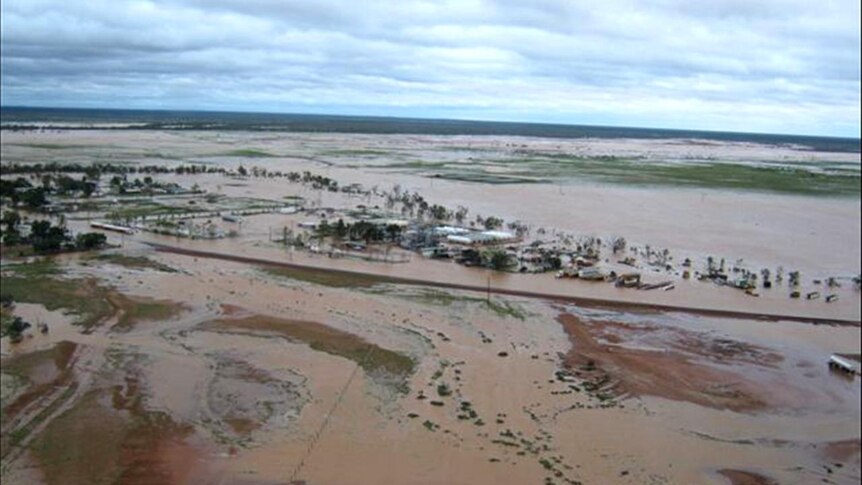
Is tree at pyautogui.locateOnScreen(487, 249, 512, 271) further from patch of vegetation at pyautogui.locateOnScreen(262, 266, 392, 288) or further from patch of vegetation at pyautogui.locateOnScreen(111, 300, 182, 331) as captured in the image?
patch of vegetation at pyautogui.locateOnScreen(111, 300, 182, 331)

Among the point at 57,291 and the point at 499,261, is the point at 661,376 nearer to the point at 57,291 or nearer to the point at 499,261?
the point at 499,261

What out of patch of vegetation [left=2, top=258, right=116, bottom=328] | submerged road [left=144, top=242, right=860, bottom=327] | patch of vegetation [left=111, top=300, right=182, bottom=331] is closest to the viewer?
patch of vegetation [left=111, top=300, right=182, bottom=331]

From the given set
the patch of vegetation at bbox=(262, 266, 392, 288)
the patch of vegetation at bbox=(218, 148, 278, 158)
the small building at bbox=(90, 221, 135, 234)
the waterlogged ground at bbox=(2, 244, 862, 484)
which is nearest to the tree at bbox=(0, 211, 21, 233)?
the small building at bbox=(90, 221, 135, 234)

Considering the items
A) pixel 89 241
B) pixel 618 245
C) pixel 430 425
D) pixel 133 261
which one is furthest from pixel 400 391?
pixel 618 245

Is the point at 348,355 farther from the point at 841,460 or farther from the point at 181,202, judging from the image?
the point at 181,202

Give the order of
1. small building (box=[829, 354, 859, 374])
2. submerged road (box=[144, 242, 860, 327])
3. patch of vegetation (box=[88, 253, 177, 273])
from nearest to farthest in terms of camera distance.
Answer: small building (box=[829, 354, 859, 374])
submerged road (box=[144, 242, 860, 327])
patch of vegetation (box=[88, 253, 177, 273])

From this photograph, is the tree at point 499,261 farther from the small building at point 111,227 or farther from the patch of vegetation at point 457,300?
the small building at point 111,227

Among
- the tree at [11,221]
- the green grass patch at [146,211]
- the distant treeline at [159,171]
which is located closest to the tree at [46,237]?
the tree at [11,221]
